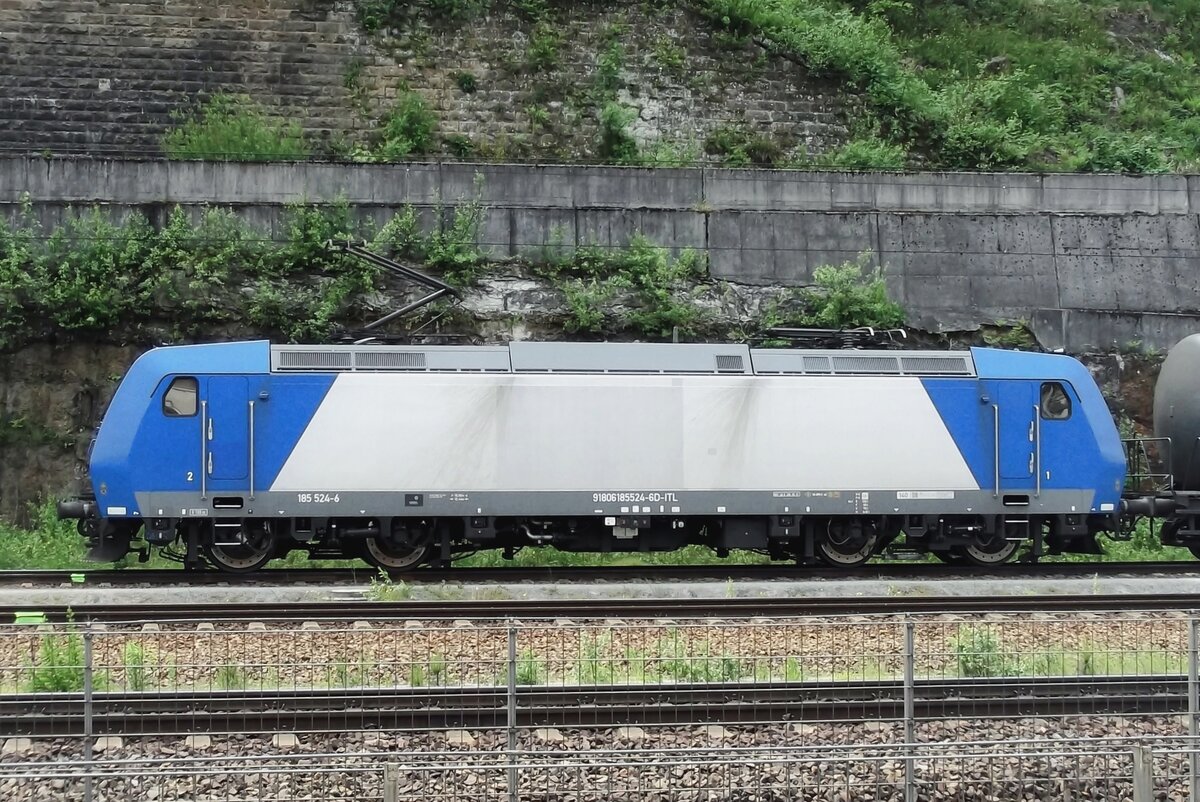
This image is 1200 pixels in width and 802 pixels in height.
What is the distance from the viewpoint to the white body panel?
1616 centimetres

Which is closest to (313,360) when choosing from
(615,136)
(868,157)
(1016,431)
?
(1016,431)

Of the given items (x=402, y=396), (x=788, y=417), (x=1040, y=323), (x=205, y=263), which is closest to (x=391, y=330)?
(x=205, y=263)

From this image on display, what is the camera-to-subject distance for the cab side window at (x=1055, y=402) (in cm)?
1744

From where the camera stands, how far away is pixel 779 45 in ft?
93.0

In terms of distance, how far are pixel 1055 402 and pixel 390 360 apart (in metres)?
9.74

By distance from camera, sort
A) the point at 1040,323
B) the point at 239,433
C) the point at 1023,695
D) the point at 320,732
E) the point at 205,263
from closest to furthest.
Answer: the point at 320,732 < the point at 1023,695 < the point at 239,433 < the point at 205,263 < the point at 1040,323

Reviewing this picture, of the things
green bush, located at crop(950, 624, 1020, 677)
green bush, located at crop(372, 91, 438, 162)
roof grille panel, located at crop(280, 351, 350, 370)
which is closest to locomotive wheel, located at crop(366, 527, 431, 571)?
roof grille panel, located at crop(280, 351, 350, 370)

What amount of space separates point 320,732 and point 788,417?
967 cm

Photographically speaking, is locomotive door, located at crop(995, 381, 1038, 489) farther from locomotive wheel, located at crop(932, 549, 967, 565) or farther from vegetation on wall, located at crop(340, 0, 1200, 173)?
vegetation on wall, located at crop(340, 0, 1200, 173)

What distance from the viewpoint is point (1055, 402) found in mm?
17484

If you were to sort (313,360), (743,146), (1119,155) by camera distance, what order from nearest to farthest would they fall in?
(313,360) → (743,146) → (1119,155)

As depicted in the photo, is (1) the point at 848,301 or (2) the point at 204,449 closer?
(2) the point at 204,449

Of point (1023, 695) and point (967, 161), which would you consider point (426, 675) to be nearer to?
point (1023, 695)

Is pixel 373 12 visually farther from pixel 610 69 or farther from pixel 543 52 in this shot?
pixel 610 69
